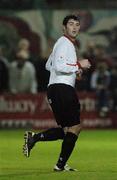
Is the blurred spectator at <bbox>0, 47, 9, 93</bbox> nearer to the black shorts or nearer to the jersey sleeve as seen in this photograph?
the black shorts

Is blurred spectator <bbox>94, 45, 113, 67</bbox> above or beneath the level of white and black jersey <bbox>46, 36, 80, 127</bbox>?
beneath

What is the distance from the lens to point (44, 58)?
24391mm

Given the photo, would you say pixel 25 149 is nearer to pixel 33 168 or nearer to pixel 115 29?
pixel 33 168

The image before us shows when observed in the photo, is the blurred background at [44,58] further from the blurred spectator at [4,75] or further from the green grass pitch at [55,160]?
the green grass pitch at [55,160]

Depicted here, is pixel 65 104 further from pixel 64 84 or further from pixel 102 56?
pixel 102 56

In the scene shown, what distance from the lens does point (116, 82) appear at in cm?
2405

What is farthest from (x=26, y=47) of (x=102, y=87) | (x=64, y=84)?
(x=64, y=84)

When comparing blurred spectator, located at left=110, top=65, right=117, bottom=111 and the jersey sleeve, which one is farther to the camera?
blurred spectator, located at left=110, top=65, right=117, bottom=111

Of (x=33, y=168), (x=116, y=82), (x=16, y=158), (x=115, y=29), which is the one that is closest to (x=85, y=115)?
(x=116, y=82)

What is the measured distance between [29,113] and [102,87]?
2.21 metres

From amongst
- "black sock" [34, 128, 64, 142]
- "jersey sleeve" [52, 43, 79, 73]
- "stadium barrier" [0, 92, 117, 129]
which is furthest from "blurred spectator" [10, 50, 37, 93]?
"jersey sleeve" [52, 43, 79, 73]

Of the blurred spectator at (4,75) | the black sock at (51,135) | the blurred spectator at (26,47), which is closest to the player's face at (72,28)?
the black sock at (51,135)

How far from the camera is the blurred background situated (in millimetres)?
23562

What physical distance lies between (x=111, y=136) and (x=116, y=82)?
154 inches
